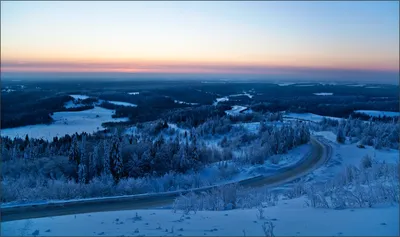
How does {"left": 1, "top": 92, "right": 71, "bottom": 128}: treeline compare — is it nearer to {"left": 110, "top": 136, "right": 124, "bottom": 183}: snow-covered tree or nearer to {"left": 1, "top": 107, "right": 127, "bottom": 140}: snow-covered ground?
{"left": 1, "top": 107, "right": 127, "bottom": 140}: snow-covered ground

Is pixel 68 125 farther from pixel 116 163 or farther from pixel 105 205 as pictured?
pixel 105 205

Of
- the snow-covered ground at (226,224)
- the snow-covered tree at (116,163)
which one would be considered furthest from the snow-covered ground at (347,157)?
the snow-covered ground at (226,224)

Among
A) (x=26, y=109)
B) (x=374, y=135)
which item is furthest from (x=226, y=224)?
(x=26, y=109)

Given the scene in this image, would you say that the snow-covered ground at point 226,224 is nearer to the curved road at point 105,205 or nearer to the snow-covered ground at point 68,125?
the curved road at point 105,205

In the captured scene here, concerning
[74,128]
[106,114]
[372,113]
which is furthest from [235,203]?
[106,114]

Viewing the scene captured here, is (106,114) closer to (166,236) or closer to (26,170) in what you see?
(26,170)

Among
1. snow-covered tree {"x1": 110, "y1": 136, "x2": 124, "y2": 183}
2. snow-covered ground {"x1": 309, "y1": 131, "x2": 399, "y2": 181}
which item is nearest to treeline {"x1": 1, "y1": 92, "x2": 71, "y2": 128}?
snow-covered tree {"x1": 110, "y1": 136, "x2": 124, "y2": 183}
